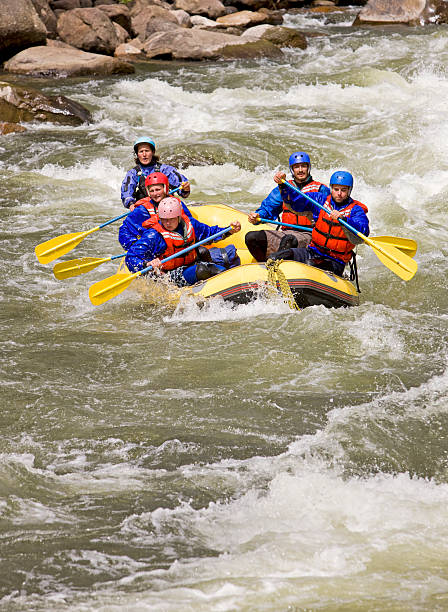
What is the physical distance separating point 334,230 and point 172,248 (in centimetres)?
137

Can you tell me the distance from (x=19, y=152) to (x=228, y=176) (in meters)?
3.14

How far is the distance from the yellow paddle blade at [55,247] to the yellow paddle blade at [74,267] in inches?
12.7

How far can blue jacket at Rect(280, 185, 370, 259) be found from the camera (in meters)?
6.01

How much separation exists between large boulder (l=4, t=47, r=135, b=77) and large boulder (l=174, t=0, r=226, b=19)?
6130 millimetres

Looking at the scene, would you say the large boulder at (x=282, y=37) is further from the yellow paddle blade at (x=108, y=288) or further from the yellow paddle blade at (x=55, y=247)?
the yellow paddle blade at (x=108, y=288)

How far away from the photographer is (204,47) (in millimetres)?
16859

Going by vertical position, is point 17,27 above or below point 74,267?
above

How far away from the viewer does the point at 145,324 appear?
6188 millimetres

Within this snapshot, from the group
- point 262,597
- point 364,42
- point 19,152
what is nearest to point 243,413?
point 262,597

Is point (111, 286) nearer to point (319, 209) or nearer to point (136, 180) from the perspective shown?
point (136, 180)

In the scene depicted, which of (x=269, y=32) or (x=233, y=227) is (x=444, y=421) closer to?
(x=233, y=227)

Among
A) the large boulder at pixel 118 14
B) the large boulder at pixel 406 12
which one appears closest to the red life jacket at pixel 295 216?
the large boulder at pixel 118 14

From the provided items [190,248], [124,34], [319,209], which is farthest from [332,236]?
[124,34]

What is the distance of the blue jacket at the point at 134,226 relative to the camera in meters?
6.53
